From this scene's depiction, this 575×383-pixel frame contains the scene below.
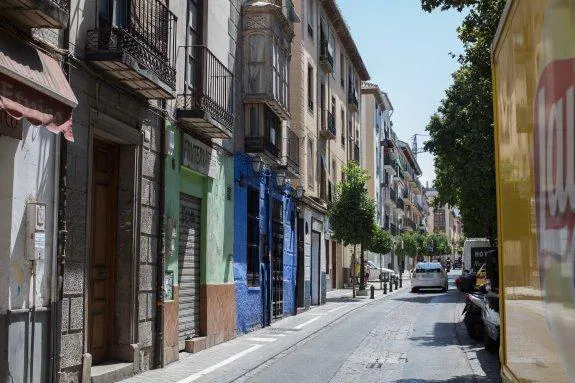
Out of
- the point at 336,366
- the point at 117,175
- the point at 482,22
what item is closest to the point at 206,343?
Answer: the point at 336,366

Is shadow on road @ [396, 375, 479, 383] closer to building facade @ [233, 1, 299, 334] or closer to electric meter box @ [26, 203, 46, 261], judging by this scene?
electric meter box @ [26, 203, 46, 261]

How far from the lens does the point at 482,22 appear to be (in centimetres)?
1168

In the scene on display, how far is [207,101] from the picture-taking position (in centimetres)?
1347

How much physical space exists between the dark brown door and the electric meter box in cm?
203

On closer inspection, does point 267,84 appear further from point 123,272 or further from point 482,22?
point 123,272

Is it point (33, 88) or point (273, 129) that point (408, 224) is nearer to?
point (273, 129)

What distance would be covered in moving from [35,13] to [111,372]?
4861 mm

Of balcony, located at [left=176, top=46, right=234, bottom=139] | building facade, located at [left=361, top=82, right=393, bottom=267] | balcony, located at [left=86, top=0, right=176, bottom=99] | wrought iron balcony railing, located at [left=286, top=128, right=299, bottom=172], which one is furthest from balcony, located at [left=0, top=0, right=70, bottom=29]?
building facade, located at [left=361, top=82, right=393, bottom=267]

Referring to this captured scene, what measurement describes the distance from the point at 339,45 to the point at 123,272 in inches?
1070

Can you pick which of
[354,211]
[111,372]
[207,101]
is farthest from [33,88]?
[354,211]

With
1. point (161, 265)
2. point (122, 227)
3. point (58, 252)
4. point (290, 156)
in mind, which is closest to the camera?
point (58, 252)

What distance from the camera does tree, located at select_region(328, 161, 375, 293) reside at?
102ft

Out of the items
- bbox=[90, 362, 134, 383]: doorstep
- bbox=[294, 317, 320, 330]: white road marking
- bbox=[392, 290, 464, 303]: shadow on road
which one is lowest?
bbox=[392, 290, 464, 303]: shadow on road

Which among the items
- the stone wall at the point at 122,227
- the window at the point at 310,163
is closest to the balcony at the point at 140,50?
the stone wall at the point at 122,227
